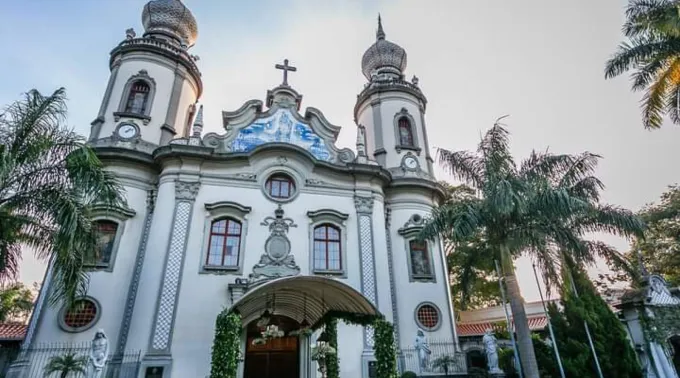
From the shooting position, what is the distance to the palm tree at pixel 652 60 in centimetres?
973

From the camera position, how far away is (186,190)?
1387 cm

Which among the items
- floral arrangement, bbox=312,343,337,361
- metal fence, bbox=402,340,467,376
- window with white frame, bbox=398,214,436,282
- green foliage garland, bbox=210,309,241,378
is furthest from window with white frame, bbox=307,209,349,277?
green foliage garland, bbox=210,309,241,378

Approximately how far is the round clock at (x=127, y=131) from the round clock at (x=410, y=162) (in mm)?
11218

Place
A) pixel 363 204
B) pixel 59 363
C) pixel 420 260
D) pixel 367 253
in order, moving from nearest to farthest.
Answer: pixel 59 363, pixel 367 253, pixel 363 204, pixel 420 260

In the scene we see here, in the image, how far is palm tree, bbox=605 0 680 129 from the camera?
973 cm

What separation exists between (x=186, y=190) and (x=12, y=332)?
788 cm

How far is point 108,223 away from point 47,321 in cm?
331

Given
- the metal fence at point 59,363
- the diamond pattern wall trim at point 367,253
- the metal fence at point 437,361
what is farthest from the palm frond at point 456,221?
the metal fence at point 59,363

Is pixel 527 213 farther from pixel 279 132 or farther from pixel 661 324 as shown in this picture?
pixel 279 132

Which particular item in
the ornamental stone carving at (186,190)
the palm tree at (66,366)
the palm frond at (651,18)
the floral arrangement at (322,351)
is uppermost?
the palm frond at (651,18)

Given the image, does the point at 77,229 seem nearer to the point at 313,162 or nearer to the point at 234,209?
the point at 234,209

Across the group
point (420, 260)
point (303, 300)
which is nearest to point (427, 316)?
point (420, 260)

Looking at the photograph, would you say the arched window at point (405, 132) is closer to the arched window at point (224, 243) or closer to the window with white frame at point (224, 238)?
the window with white frame at point (224, 238)

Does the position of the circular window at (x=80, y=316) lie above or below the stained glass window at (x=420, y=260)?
below
